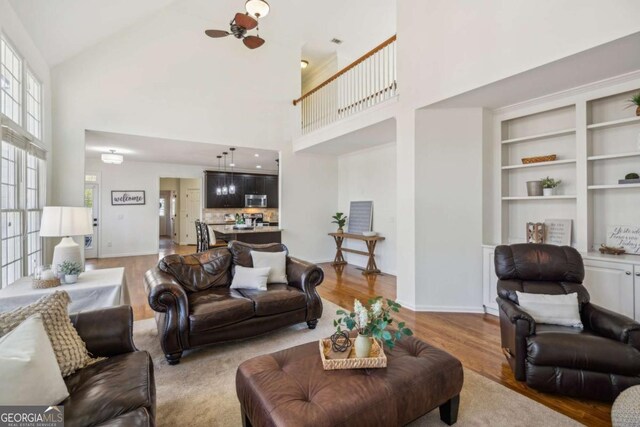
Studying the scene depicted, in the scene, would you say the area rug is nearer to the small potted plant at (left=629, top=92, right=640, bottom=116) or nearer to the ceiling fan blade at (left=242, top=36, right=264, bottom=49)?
the small potted plant at (left=629, top=92, right=640, bottom=116)

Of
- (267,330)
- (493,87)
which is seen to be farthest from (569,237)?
(267,330)

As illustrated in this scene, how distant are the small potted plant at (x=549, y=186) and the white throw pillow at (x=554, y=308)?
5.00 feet

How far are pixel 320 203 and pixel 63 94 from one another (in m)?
4.96

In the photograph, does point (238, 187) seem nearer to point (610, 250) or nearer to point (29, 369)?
point (29, 369)

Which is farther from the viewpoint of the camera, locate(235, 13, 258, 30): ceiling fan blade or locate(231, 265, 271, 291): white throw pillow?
locate(235, 13, 258, 30): ceiling fan blade

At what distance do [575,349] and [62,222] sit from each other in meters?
4.33

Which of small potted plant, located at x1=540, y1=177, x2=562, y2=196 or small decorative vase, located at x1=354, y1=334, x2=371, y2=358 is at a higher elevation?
small potted plant, located at x1=540, y1=177, x2=562, y2=196

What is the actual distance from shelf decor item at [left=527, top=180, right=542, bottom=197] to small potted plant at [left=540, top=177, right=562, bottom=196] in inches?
1.5

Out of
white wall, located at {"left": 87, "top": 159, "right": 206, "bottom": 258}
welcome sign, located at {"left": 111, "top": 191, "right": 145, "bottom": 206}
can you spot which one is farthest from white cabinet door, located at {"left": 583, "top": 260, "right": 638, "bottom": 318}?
welcome sign, located at {"left": 111, "top": 191, "right": 145, "bottom": 206}

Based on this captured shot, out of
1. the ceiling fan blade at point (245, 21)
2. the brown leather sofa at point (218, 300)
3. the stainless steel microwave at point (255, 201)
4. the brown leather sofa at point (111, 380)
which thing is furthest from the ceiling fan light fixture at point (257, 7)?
the stainless steel microwave at point (255, 201)

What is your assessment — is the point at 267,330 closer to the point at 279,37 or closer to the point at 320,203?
the point at 320,203

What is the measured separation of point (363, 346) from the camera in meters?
1.69

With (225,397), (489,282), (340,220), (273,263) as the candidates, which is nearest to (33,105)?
(273,263)

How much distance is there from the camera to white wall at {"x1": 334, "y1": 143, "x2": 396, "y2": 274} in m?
5.85
